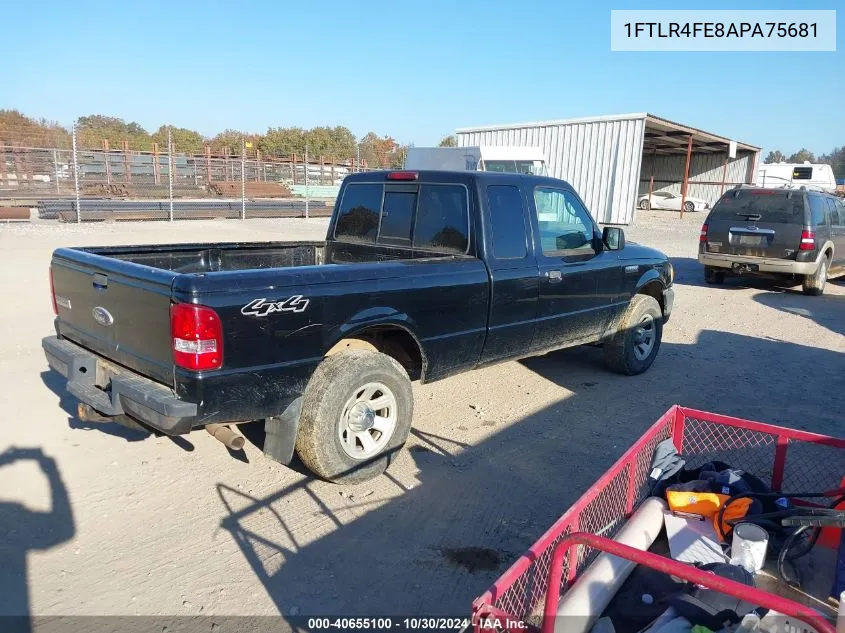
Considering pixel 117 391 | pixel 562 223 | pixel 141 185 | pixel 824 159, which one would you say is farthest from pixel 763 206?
pixel 824 159

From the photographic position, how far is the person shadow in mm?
2850

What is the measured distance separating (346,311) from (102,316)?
1.47 metres

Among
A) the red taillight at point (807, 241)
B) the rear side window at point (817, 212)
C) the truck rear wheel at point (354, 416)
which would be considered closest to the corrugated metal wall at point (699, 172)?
the rear side window at point (817, 212)

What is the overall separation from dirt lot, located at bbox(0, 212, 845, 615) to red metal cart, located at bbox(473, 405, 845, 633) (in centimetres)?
48

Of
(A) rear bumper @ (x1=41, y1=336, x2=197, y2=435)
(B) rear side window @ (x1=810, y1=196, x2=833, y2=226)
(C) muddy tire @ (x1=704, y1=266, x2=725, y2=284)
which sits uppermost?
(B) rear side window @ (x1=810, y1=196, x2=833, y2=226)

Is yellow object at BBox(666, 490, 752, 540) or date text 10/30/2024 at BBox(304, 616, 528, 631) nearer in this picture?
date text 10/30/2024 at BBox(304, 616, 528, 631)

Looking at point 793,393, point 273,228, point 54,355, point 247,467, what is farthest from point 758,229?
point 273,228

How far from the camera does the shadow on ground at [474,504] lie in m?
3.12

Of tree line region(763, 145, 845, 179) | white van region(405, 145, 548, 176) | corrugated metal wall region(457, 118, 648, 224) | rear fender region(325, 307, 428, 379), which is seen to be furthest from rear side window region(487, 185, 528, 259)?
tree line region(763, 145, 845, 179)

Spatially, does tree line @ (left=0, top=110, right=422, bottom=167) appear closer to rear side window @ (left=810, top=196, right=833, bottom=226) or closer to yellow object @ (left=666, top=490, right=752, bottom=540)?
rear side window @ (left=810, top=196, right=833, bottom=226)

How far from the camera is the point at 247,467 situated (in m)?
4.34

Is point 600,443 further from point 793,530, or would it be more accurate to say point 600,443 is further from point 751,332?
point 751,332

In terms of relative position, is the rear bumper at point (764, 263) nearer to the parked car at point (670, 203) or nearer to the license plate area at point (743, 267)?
the license plate area at point (743, 267)

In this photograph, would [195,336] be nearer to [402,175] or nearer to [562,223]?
[402,175]
